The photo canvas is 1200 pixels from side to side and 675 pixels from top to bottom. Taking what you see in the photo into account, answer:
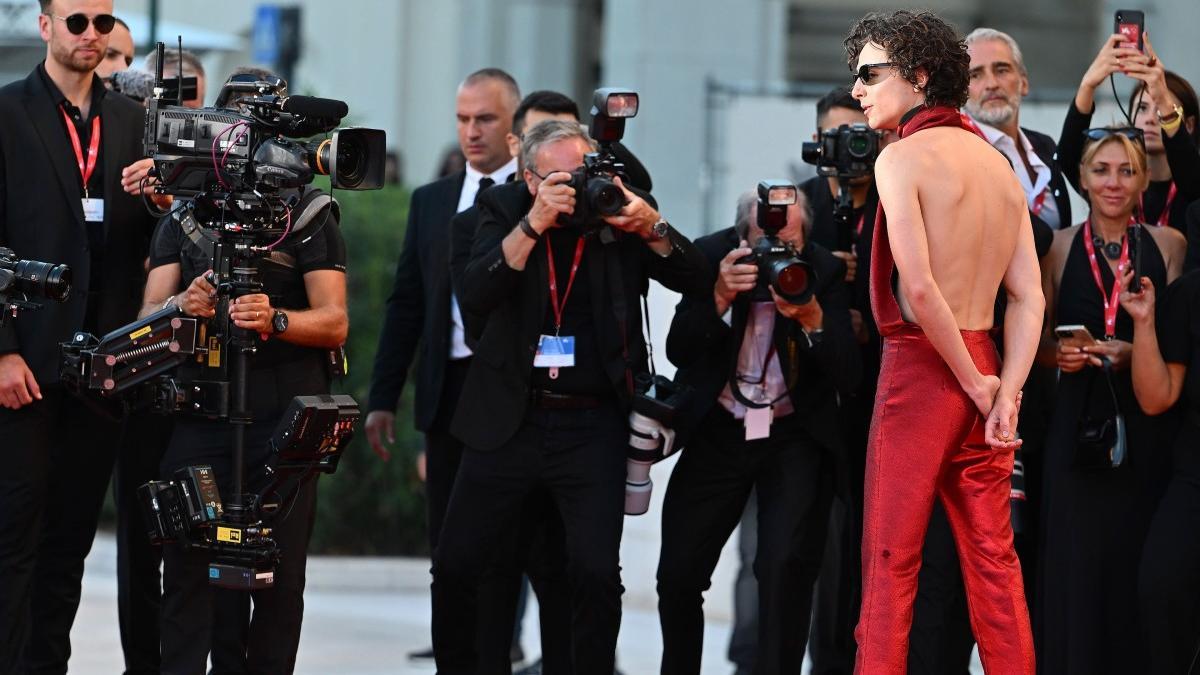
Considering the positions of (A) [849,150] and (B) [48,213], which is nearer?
(B) [48,213]

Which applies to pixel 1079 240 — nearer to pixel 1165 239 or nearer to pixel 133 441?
pixel 1165 239

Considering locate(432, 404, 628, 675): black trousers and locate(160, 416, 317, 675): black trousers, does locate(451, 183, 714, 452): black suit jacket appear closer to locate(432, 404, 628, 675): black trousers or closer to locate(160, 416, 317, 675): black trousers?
locate(432, 404, 628, 675): black trousers

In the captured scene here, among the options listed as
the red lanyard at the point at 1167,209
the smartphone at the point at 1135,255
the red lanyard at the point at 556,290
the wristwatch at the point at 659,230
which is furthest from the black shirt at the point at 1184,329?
the red lanyard at the point at 556,290

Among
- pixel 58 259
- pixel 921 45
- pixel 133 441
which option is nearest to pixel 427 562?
pixel 133 441

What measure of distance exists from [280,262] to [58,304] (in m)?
0.81

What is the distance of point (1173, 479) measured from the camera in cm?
620

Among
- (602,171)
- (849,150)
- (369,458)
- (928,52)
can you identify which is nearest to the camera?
(928,52)

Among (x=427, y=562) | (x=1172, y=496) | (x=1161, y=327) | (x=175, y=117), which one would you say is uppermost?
(x=175, y=117)

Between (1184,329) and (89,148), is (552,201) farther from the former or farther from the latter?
(1184,329)

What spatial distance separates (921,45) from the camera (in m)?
5.35

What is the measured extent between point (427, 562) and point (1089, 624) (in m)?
4.55

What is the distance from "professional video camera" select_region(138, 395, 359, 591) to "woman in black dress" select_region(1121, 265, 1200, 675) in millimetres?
2563

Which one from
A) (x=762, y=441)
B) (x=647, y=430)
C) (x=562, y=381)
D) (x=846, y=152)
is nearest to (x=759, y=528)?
(x=762, y=441)

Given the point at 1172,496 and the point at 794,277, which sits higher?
the point at 794,277
